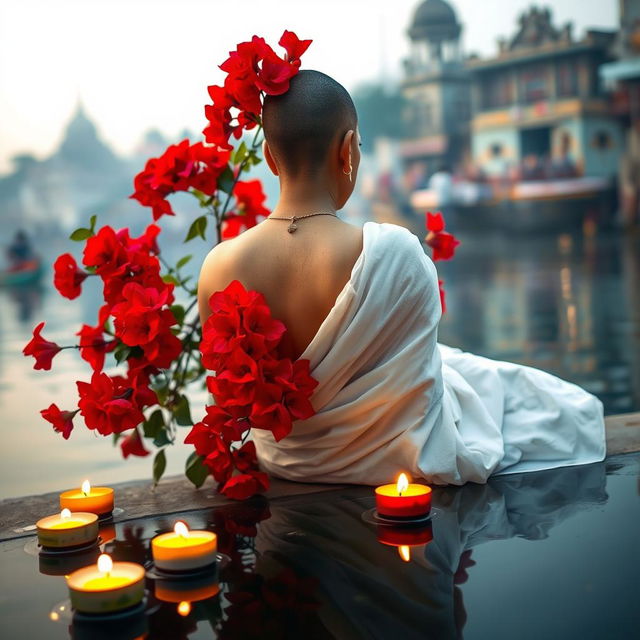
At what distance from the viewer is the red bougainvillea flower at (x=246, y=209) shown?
2096 mm

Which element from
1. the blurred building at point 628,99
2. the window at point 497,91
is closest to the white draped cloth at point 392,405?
the blurred building at point 628,99

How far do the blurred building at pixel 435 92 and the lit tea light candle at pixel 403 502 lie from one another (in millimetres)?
18172

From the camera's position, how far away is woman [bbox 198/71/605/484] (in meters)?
1.62

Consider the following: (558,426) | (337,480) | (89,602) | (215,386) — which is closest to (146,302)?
(215,386)

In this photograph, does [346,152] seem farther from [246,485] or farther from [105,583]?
[105,583]

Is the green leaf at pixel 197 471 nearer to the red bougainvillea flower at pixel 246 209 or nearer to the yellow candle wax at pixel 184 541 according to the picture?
the yellow candle wax at pixel 184 541

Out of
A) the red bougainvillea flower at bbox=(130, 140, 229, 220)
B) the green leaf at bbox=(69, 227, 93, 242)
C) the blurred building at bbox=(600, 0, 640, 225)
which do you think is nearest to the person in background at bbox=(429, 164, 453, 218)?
the blurred building at bbox=(600, 0, 640, 225)

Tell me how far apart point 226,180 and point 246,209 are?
175mm

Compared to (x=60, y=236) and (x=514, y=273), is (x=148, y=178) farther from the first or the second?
(x=60, y=236)

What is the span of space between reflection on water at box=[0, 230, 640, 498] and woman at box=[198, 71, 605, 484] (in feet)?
4.70

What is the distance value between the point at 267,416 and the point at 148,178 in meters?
0.60

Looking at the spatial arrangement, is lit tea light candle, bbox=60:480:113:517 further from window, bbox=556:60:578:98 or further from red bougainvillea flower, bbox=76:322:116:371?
window, bbox=556:60:578:98

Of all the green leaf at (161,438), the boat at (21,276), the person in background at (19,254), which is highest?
the green leaf at (161,438)

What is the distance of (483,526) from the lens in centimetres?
148
